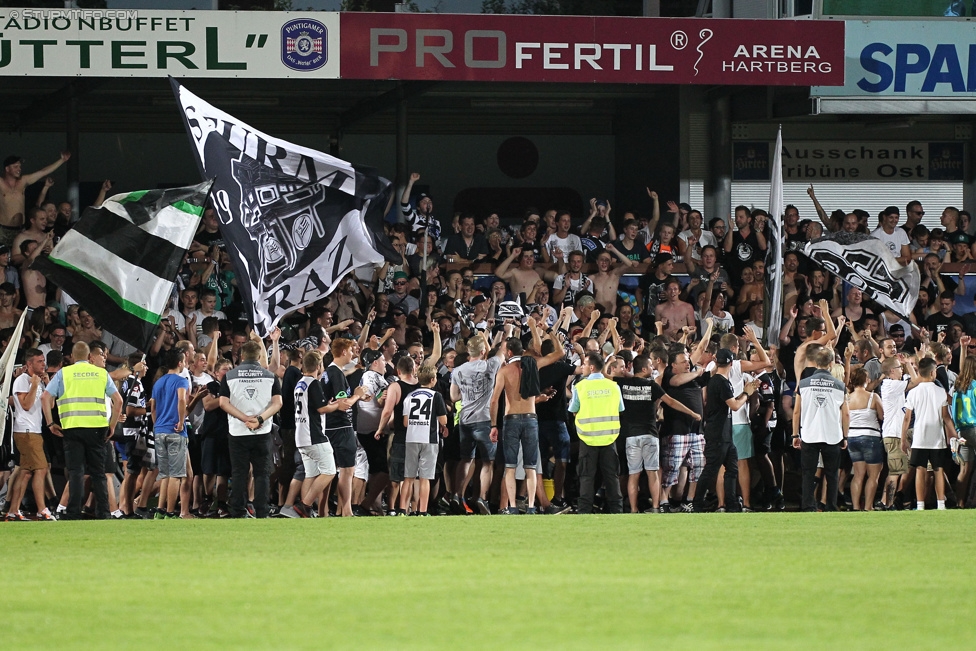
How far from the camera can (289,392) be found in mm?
15266

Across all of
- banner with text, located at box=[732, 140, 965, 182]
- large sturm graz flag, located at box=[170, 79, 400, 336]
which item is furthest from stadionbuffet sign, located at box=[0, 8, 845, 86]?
large sturm graz flag, located at box=[170, 79, 400, 336]

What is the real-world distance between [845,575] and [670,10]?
15987mm

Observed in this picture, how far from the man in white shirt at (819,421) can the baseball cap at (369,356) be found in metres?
4.29

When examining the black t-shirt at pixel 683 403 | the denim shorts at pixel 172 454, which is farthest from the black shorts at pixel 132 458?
the black t-shirt at pixel 683 403

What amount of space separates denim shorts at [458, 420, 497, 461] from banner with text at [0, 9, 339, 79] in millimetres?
6347

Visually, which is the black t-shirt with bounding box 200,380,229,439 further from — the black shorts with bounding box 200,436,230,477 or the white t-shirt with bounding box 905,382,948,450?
the white t-shirt with bounding box 905,382,948,450

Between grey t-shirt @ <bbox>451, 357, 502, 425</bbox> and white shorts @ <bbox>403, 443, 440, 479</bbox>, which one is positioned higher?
grey t-shirt @ <bbox>451, 357, 502, 425</bbox>

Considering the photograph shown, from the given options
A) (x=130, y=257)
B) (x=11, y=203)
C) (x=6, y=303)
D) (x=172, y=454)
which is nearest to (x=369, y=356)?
(x=172, y=454)

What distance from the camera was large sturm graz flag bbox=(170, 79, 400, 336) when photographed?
544 inches

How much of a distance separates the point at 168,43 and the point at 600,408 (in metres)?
7.87

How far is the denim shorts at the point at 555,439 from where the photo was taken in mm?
16094

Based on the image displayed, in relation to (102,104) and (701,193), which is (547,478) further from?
(102,104)

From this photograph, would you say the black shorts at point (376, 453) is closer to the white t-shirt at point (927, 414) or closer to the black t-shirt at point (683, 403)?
the black t-shirt at point (683, 403)

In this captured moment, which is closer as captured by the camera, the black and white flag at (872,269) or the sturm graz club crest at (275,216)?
the sturm graz club crest at (275,216)
